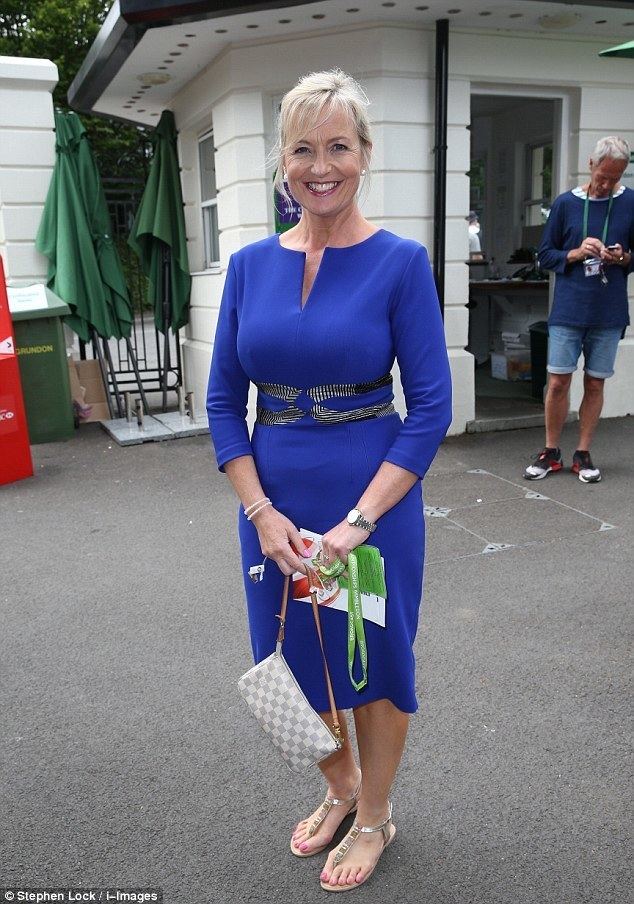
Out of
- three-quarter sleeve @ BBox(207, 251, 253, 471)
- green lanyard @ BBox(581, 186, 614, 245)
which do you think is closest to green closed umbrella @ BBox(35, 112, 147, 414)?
green lanyard @ BBox(581, 186, 614, 245)

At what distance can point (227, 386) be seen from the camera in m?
2.13

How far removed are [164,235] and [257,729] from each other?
21.1 feet

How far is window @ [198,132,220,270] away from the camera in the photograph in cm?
850

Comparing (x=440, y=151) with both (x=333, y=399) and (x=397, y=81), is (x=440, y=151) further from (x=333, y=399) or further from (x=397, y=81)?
(x=333, y=399)

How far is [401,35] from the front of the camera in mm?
6441

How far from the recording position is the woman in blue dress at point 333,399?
188 cm

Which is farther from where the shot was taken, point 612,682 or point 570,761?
point 612,682

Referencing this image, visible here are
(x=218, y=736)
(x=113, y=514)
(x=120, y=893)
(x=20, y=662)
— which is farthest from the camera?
(x=113, y=514)

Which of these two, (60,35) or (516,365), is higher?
(60,35)

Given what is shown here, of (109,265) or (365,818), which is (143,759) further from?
(109,265)

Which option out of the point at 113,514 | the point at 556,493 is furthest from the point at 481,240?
the point at 113,514

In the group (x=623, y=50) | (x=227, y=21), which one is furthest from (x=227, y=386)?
(x=227, y=21)

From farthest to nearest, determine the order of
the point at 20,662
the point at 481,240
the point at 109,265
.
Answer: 1. the point at 481,240
2. the point at 109,265
3. the point at 20,662

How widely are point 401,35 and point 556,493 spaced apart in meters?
3.90
